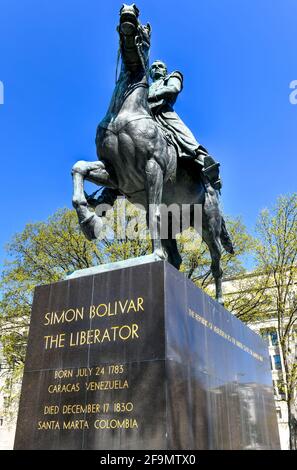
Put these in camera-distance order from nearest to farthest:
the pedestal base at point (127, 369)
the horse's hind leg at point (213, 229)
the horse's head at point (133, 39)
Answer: the pedestal base at point (127, 369), the horse's head at point (133, 39), the horse's hind leg at point (213, 229)

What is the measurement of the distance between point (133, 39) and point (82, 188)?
2.62 meters

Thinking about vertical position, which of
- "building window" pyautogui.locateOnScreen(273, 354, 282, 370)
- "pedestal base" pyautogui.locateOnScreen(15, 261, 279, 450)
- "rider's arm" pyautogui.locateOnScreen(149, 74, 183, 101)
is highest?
"building window" pyautogui.locateOnScreen(273, 354, 282, 370)

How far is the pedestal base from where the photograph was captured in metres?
4.46

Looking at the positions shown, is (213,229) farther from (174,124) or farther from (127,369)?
(127,369)

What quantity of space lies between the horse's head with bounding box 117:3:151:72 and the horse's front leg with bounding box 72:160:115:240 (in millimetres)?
1800

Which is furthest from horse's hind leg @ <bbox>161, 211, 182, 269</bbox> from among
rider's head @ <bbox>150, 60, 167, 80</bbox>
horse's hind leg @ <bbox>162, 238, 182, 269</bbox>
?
rider's head @ <bbox>150, 60, 167, 80</bbox>

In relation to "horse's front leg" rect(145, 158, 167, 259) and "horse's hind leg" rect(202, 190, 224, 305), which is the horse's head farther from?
"horse's hind leg" rect(202, 190, 224, 305)

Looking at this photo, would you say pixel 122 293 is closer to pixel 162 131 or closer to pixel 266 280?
pixel 162 131

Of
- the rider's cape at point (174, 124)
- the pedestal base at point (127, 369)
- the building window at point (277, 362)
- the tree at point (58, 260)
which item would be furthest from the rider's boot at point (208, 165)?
the building window at point (277, 362)

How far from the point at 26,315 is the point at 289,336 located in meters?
13.6

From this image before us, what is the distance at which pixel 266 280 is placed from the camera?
2138cm

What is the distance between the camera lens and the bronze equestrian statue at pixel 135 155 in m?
6.32

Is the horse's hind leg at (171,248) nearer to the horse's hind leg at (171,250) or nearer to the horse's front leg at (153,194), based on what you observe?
the horse's hind leg at (171,250)

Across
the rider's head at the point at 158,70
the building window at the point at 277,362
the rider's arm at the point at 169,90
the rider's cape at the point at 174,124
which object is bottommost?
the rider's cape at the point at 174,124
